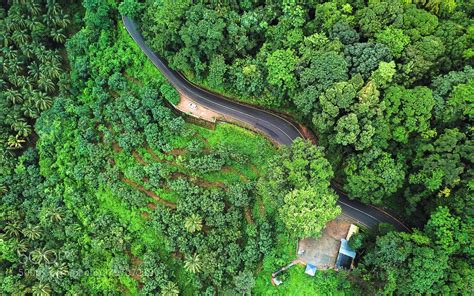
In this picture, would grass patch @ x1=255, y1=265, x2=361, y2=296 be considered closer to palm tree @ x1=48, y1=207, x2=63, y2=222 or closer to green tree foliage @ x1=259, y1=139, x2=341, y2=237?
green tree foliage @ x1=259, y1=139, x2=341, y2=237

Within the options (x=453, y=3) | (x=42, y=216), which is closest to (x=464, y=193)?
A: (x=453, y=3)

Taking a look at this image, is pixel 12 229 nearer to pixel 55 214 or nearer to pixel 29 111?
pixel 55 214

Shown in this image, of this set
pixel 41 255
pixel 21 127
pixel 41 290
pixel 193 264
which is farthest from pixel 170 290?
pixel 21 127

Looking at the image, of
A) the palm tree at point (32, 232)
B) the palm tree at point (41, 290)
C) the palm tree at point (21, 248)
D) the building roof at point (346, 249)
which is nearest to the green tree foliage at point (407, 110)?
the building roof at point (346, 249)

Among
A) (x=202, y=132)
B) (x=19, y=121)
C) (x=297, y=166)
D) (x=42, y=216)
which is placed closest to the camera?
(x=297, y=166)

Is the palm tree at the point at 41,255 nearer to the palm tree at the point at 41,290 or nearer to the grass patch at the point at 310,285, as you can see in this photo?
the palm tree at the point at 41,290

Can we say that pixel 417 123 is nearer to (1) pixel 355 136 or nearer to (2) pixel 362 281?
(1) pixel 355 136
